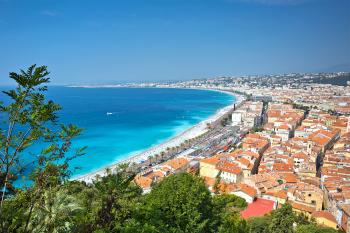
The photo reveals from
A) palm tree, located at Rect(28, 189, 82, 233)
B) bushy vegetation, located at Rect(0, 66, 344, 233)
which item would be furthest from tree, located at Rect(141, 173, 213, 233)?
palm tree, located at Rect(28, 189, 82, 233)

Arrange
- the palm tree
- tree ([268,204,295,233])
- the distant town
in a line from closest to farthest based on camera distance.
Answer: the palm tree < tree ([268,204,295,233]) < the distant town

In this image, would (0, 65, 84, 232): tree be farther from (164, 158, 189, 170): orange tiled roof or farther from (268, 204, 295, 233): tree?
(164, 158, 189, 170): orange tiled roof

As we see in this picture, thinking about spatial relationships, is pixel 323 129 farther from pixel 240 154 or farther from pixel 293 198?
pixel 293 198

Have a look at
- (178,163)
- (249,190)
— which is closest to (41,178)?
(249,190)

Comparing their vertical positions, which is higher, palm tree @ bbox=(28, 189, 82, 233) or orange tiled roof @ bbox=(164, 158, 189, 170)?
palm tree @ bbox=(28, 189, 82, 233)

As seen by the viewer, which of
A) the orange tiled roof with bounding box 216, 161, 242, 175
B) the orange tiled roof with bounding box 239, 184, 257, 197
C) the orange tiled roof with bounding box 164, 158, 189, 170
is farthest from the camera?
the orange tiled roof with bounding box 164, 158, 189, 170

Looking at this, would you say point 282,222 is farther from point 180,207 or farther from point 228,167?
point 228,167

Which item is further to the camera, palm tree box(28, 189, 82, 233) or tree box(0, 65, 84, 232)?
palm tree box(28, 189, 82, 233)

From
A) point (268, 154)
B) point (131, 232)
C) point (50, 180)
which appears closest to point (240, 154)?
point (268, 154)

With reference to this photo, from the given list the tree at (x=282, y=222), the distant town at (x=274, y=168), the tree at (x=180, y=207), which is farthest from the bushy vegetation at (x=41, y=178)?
the distant town at (x=274, y=168)
